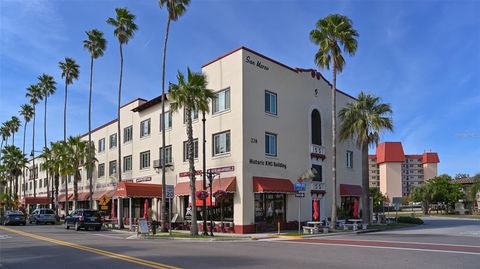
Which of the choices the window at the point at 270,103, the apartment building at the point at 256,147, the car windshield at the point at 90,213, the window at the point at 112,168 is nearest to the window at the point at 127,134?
the apartment building at the point at 256,147

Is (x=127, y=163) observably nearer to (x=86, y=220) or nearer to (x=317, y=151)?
(x=86, y=220)

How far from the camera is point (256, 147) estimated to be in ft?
101

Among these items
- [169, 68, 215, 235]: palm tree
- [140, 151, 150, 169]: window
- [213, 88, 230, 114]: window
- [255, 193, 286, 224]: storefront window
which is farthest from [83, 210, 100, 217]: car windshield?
[255, 193, 286, 224]: storefront window

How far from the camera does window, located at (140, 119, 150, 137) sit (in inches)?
1663

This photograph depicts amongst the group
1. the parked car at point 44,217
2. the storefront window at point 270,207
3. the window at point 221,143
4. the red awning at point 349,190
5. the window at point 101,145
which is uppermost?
the window at point 101,145

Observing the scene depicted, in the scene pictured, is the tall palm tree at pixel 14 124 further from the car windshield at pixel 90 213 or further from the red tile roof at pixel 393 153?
the red tile roof at pixel 393 153

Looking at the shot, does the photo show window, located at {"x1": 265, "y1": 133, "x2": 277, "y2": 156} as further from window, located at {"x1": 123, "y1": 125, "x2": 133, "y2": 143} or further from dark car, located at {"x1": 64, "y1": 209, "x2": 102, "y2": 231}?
window, located at {"x1": 123, "y1": 125, "x2": 133, "y2": 143}

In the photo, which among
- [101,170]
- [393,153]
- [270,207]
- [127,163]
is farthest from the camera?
[393,153]

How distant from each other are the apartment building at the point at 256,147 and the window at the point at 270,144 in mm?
70

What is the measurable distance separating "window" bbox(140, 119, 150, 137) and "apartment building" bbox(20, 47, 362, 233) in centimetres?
20

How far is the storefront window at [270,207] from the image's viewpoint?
30797 millimetres

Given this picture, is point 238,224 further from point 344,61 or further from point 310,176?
point 344,61

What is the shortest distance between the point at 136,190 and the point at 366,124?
18.5 m

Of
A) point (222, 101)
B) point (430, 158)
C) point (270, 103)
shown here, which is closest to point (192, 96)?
point (222, 101)
